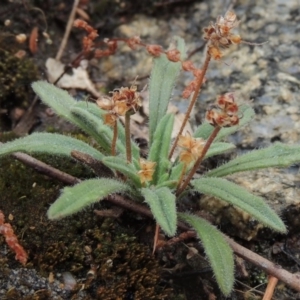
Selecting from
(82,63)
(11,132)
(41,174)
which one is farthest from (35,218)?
(82,63)

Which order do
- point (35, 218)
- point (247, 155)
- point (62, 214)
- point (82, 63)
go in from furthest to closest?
point (82, 63) < point (247, 155) < point (35, 218) < point (62, 214)

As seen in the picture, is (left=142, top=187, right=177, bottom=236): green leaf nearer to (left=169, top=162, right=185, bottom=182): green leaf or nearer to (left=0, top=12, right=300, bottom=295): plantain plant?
(left=0, top=12, right=300, bottom=295): plantain plant

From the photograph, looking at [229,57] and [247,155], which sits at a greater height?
[229,57]

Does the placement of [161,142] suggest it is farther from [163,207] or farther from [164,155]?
[163,207]

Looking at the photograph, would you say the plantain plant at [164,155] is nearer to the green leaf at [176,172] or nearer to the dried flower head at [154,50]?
the green leaf at [176,172]

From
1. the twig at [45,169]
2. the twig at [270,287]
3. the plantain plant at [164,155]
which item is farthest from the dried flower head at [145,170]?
the twig at [270,287]

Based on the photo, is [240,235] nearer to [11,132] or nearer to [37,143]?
[37,143]

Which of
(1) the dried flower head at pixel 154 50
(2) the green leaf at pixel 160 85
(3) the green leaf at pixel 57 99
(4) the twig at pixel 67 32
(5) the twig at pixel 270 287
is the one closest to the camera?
(5) the twig at pixel 270 287
